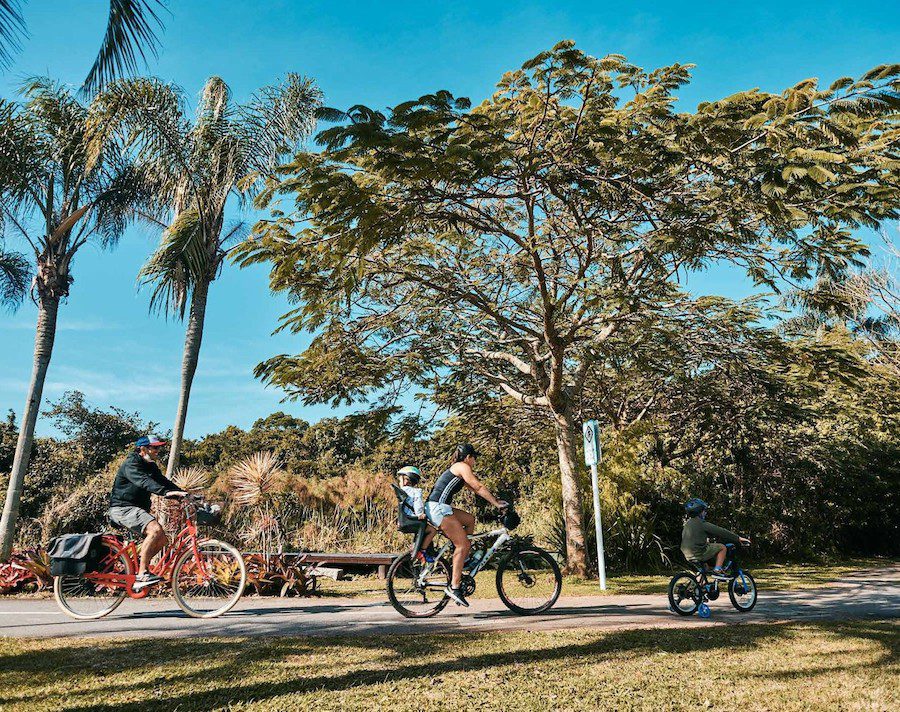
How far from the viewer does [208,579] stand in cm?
746

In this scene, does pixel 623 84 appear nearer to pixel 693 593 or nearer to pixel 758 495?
pixel 693 593

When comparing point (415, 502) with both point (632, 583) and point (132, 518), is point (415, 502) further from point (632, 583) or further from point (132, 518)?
point (632, 583)

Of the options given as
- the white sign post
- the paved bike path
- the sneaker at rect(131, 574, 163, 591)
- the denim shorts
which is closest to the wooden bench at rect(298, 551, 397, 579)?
the paved bike path

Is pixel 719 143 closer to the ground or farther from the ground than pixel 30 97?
closer to the ground

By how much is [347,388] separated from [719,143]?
27.1 feet

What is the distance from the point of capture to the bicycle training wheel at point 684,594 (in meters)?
7.79

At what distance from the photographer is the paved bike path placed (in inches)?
263

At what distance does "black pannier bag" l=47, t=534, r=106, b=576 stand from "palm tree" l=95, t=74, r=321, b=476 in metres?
7.69

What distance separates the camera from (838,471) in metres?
18.1

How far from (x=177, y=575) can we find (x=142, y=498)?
3.13ft

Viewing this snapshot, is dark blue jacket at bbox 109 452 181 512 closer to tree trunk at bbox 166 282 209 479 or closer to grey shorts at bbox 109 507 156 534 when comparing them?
grey shorts at bbox 109 507 156 534

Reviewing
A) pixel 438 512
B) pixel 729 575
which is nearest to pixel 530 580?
pixel 438 512

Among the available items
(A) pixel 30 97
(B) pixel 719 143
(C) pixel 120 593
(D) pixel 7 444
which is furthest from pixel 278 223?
(D) pixel 7 444

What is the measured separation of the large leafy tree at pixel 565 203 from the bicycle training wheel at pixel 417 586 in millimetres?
3992
